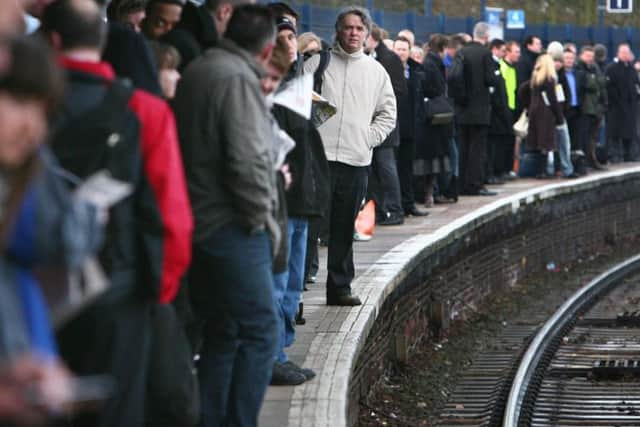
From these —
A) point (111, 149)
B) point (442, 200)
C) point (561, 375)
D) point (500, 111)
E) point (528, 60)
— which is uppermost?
point (111, 149)

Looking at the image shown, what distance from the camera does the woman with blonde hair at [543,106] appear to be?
21.1 m

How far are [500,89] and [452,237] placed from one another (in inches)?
197

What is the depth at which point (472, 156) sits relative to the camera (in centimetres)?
1853

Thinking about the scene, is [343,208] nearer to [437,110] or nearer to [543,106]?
[437,110]

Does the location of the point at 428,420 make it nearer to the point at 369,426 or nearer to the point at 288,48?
the point at 369,426

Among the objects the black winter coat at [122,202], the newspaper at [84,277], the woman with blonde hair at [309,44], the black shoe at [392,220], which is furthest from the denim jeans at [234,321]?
the black shoe at [392,220]

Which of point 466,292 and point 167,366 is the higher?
point 167,366

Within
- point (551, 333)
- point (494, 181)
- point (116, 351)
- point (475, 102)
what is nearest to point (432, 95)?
point (475, 102)

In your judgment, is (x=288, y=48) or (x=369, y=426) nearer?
(x=288, y=48)

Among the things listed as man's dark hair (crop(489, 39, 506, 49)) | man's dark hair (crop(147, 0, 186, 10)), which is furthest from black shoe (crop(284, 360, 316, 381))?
man's dark hair (crop(489, 39, 506, 49))

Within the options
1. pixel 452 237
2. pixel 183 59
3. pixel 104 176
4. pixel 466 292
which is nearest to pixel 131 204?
pixel 104 176

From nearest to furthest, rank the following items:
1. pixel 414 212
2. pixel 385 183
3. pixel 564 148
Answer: pixel 385 183 → pixel 414 212 → pixel 564 148

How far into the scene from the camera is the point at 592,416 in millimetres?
11000

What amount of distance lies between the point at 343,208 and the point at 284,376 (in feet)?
6.60
